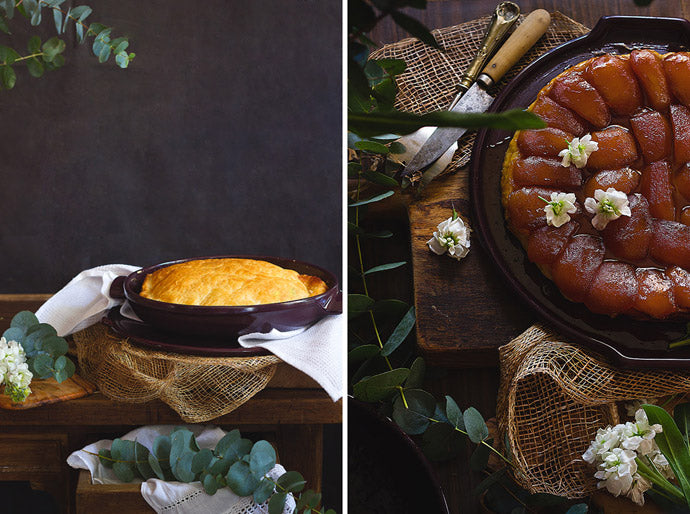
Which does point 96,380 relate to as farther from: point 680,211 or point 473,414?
point 680,211

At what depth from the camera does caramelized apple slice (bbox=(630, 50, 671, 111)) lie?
0.79 meters

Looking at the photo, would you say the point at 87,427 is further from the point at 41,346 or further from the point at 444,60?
the point at 444,60

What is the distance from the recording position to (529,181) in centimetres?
79

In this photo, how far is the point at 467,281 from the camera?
84 centimetres

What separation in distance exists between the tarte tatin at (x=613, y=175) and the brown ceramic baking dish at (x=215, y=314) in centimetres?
51

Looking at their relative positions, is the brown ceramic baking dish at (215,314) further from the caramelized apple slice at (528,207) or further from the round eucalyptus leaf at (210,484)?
the caramelized apple slice at (528,207)

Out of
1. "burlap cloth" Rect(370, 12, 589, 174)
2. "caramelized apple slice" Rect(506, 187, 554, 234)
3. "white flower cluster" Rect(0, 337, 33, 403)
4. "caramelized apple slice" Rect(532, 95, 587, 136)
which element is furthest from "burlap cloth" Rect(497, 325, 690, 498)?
"white flower cluster" Rect(0, 337, 33, 403)

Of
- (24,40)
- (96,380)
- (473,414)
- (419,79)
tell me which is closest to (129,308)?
(96,380)

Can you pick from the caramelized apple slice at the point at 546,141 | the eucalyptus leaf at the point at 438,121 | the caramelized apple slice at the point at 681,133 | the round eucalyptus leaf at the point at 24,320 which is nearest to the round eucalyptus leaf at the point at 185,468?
the round eucalyptus leaf at the point at 24,320

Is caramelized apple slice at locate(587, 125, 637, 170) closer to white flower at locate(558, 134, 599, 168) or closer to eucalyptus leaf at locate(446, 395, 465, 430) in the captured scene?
white flower at locate(558, 134, 599, 168)

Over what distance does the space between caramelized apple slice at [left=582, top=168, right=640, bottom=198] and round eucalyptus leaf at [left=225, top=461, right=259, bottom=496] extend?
24.5 inches

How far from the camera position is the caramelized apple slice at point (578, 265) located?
75 cm

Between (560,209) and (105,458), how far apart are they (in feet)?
2.02

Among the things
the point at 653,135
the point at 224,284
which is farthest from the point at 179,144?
the point at 653,135
